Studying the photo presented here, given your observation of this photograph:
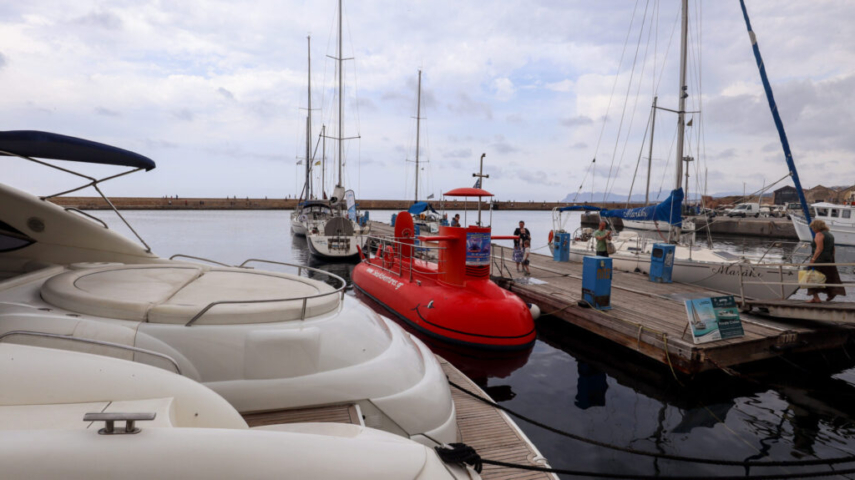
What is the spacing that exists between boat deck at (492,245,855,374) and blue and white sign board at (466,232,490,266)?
285cm

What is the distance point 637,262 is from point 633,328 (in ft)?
22.9

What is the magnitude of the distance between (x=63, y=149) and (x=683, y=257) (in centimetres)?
1525

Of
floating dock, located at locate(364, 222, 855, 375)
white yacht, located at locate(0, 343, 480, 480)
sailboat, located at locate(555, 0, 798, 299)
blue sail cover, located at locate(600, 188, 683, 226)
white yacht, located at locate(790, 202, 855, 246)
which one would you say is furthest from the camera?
white yacht, located at locate(790, 202, 855, 246)

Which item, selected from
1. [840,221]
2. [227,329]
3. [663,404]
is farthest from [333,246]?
[840,221]

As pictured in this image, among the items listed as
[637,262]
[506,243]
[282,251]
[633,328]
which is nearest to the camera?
[633,328]

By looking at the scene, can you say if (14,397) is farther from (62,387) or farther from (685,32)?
(685,32)

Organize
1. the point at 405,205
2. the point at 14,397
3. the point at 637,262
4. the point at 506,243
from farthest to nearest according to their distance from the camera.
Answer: the point at 405,205
the point at 506,243
the point at 637,262
the point at 14,397

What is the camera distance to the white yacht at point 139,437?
1767 millimetres

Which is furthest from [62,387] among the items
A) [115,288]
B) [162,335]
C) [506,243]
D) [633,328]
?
[506,243]

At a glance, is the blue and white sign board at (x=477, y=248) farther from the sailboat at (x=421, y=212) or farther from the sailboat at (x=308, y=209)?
the sailboat at (x=308, y=209)

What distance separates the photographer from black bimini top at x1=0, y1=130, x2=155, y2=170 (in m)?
3.58

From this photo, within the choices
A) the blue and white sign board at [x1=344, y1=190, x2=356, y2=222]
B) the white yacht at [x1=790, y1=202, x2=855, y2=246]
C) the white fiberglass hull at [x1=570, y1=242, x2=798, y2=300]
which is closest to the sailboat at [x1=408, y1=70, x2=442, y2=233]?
the blue and white sign board at [x1=344, y1=190, x2=356, y2=222]

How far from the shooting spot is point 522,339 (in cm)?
888

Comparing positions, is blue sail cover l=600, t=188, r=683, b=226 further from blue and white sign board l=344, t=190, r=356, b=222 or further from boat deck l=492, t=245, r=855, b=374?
blue and white sign board l=344, t=190, r=356, b=222
